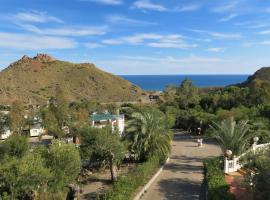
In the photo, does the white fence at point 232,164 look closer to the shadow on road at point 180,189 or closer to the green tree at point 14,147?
the shadow on road at point 180,189

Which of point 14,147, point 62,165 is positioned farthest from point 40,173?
point 14,147

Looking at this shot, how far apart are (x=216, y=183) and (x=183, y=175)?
5743mm

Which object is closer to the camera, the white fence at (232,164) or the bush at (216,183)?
the bush at (216,183)

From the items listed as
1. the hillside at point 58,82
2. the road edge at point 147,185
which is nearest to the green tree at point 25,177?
the road edge at point 147,185

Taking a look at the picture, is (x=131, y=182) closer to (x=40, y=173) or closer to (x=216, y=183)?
(x=216, y=183)

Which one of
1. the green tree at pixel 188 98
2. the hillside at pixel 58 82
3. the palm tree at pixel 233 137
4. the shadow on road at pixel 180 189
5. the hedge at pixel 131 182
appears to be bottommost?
the shadow on road at pixel 180 189

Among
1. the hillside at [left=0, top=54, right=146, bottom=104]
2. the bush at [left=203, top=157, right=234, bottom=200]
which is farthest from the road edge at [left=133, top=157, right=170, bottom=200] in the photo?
the hillside at [left=0, top=54, right=146, bottom=104]

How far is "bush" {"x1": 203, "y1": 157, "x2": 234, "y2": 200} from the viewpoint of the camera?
1310 centimetres

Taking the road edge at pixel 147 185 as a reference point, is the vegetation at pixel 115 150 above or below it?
above

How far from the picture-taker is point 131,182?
16.4 meters

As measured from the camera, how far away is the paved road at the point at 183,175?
16578 mm

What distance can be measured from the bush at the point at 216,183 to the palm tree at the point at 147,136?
5.03 metres

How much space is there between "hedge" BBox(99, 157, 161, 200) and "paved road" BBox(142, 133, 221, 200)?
56 cm

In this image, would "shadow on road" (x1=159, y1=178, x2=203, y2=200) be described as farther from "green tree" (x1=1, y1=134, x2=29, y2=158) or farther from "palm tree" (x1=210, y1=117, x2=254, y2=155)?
"green tree" (x1=1, y1=134, x2=29, y2=158)
